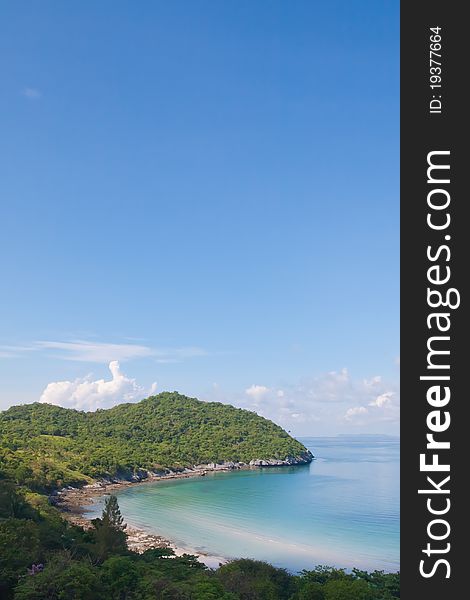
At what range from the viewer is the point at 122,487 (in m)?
56.1

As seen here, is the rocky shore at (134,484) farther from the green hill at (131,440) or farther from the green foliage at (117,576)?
the green foliage at (117,576)

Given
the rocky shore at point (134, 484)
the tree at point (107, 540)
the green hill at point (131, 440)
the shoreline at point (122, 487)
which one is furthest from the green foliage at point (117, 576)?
the green hill at point (131, 440)

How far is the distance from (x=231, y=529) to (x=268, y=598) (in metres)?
22.6

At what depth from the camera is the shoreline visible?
28.5 metres

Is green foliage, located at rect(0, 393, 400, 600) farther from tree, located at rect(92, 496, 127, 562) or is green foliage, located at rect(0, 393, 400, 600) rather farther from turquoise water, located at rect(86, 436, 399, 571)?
turquoise water, located at rect(86, 436, 399, 571)

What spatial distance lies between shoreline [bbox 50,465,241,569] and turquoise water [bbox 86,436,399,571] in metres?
1.05

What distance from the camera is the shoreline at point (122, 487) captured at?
2850 cm

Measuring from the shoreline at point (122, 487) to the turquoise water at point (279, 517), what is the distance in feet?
3.43

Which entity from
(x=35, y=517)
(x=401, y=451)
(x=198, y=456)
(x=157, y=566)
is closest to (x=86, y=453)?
(x=198, y=456)

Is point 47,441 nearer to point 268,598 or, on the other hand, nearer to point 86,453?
point 86,453

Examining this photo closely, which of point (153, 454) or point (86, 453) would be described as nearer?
point (86, 453)

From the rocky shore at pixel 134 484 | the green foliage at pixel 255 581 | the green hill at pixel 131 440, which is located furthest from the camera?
the green hill at pixel 131 440

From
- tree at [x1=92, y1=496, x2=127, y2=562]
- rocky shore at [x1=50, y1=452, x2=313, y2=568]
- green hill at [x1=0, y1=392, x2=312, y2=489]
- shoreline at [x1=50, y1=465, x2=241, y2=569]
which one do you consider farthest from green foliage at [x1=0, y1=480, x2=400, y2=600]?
green hill at [x1=0, y1=392, x2=312, y2=489]

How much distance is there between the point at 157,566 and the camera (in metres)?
16.6
